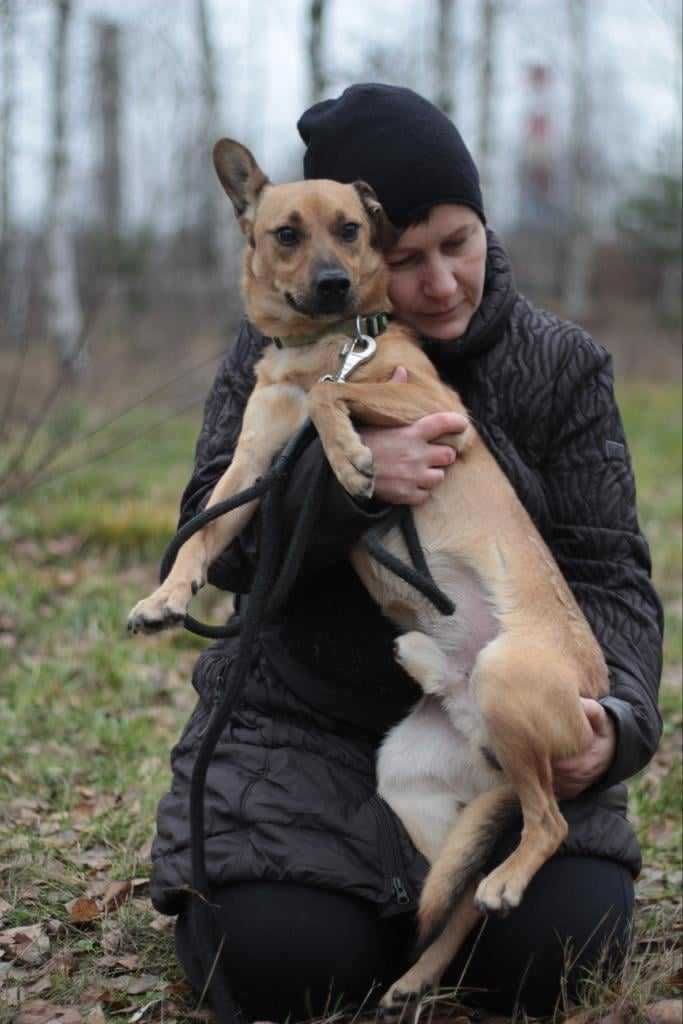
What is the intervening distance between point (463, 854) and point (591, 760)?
1.00ft

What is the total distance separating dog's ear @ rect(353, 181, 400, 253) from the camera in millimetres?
2764

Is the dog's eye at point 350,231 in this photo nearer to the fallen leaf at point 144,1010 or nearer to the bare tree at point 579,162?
the fallen leaf at point 144,1010

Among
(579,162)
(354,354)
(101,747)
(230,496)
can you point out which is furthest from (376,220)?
(579,162)

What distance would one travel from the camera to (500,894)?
2189 millimetres

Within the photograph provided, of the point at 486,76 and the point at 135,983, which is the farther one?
the point at 486,76

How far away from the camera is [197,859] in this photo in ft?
7.79

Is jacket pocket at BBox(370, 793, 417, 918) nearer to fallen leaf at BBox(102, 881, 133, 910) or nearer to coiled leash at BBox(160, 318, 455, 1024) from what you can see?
coiled leash at BBox(160, 318, 455, 1024)

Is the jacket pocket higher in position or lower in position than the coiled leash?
lower

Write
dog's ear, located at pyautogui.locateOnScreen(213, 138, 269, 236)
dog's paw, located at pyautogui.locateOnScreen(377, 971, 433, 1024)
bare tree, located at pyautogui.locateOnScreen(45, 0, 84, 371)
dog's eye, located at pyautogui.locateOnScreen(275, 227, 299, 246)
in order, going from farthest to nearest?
bare tree, located at pyautogui.locateOnScreen(45, 0, 84, 371) → dog's ear, located at pyautogui.locateOnScreen(213, 138, 269, 236) → dog's eye, located at pyautogui.locateOnScreen(275, 227, 299, 246) → dog's paw, located at pyautogui.locateOnScreen(377, 971, 433, 1024)

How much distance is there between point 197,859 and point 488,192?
1288cm

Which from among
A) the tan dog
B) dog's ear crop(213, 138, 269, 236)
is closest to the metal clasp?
the tan dog

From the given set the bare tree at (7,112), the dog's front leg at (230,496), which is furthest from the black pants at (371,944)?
the bare tree at (7,112)

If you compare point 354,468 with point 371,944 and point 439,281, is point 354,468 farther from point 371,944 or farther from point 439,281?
point 371,944

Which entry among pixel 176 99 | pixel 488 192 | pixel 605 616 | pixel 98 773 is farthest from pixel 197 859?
pixel 176 99
